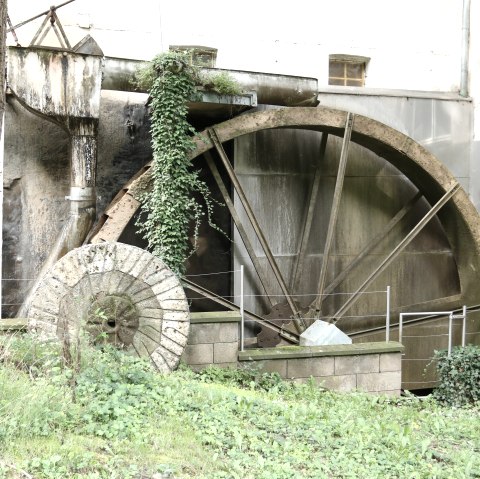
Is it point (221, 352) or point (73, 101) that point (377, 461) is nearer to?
point (221, 352)

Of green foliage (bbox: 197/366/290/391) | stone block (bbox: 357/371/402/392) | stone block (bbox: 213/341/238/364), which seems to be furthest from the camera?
stone block (bbox: 357/371/402/392)

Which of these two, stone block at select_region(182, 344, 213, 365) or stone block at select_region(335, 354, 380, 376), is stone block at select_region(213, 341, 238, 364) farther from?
stone block at select_region(335, 354, 380, 376)

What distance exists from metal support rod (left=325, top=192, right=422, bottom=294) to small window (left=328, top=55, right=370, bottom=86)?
1.94 m

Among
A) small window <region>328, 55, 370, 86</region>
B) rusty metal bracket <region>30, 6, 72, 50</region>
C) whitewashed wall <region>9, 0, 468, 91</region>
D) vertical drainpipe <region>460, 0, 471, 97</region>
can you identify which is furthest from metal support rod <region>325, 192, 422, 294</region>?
rusty metal bracket <region>30, 6, 72, 50</region>

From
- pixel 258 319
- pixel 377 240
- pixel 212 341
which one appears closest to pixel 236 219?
pixel 258 319

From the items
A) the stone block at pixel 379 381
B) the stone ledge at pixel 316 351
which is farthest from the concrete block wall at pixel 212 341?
the stone block at pixel 379 381

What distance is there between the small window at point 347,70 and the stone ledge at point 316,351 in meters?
4.06

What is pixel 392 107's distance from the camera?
34.3 feet

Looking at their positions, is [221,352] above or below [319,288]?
below

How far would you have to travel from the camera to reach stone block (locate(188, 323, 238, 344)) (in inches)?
306

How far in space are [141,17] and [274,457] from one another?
6531 mm

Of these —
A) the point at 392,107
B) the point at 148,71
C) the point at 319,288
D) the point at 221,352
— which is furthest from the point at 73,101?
the point at 392,107

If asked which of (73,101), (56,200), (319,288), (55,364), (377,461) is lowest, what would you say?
(377,461)

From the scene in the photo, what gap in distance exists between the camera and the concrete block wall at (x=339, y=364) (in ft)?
26.8
